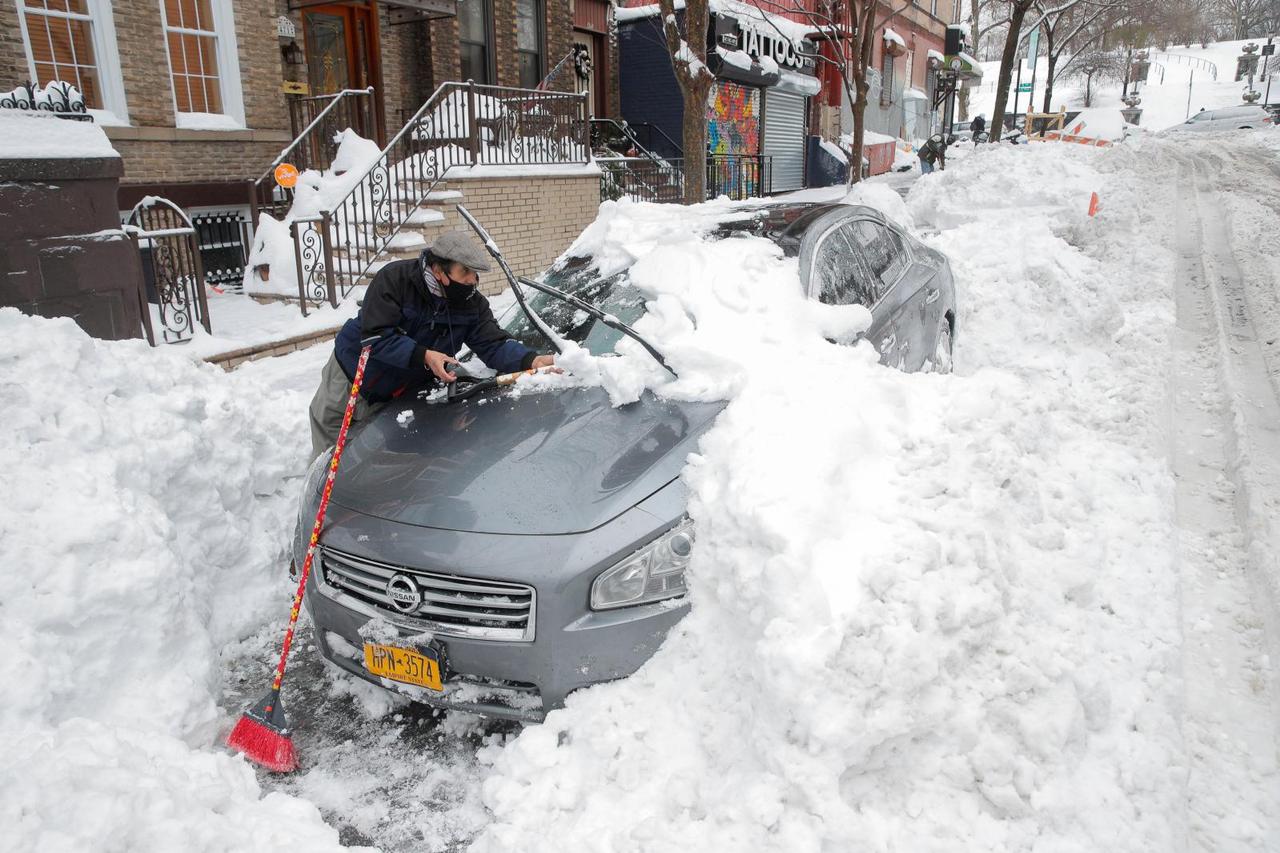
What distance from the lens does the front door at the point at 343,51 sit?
12.7m

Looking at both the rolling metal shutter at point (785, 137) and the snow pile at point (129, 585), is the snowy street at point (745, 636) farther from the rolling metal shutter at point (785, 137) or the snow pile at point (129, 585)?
the rolling metal shutter at point (785, 137)

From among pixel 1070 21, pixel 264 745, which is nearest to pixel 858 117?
pixel 264 745

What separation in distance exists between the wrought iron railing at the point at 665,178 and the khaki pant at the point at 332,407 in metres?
9.35

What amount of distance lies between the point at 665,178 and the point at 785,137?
8694 mm

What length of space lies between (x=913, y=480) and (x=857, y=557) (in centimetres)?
47

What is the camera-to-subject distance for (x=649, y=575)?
113 inches

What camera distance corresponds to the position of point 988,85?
95.2 meters

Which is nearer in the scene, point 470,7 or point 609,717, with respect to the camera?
point 609,717

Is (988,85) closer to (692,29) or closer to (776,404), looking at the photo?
(692,29)

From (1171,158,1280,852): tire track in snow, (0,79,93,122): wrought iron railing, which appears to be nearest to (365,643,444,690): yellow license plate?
(1171,158,1280,852): tire track in snow

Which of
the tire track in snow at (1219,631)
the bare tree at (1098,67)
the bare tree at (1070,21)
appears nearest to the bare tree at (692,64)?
the tire track in snow at (1219,631)

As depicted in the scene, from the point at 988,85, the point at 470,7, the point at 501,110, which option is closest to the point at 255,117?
the point at 501,110

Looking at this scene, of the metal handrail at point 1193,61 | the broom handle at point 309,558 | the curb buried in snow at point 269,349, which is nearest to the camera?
the broom handle at point 309,558

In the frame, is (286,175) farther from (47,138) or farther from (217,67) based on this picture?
(47,138)
